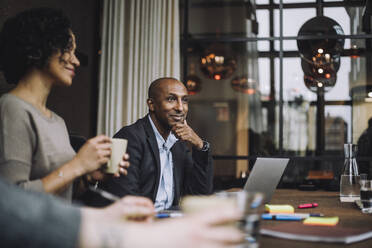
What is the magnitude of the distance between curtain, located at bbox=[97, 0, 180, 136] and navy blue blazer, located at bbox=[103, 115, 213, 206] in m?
1.62

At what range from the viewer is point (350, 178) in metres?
2.29

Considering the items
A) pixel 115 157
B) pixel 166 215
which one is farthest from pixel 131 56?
pixel 166 215

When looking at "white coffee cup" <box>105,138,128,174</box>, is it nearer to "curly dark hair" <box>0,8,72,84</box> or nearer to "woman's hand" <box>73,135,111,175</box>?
"woman's hand" <box>73,135,111,175</box>

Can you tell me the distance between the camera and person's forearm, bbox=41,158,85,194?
4.65 feet

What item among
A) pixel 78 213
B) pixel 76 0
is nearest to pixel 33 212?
pixel 78 213

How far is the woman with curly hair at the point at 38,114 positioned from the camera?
1.41 meters

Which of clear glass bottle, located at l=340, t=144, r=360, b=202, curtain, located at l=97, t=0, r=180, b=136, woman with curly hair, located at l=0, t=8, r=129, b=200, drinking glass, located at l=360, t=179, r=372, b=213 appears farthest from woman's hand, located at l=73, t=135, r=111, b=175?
curtain, located at l=97, t=0, r=180, b=136

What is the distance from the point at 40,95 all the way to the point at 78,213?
1.12 metres

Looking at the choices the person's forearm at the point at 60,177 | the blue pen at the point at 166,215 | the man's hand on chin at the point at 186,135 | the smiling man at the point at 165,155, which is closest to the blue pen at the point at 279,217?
the blue pen at the point at 166,215

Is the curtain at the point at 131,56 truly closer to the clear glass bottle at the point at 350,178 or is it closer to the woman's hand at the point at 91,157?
the clear glass bottle at the point at 350,178

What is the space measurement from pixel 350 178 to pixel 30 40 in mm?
1721

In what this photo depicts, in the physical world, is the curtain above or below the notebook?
above

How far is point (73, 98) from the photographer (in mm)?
3561

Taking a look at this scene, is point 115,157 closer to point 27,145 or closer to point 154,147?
point 27,145
